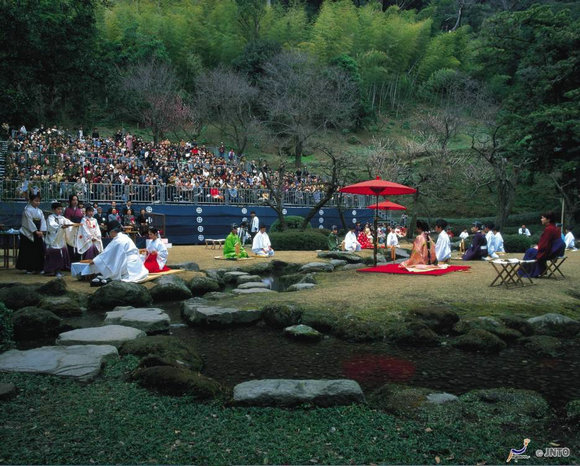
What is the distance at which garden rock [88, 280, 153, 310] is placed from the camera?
7734 mm

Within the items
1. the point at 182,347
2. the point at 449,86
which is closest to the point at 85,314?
the point at 182,347

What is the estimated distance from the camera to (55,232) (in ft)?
35.1

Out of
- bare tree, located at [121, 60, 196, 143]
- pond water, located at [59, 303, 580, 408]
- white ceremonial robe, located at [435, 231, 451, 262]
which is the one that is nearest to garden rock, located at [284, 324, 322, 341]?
pond water, located at [59, 303, 580, 408]

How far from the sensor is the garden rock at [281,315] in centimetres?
662

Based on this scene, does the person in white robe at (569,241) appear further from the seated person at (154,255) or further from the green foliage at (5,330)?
the green foliage at (5,330)

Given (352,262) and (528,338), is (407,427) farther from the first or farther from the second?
(352,262)

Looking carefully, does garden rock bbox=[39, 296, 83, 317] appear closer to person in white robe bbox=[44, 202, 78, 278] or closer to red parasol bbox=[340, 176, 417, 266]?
person in white robe bbox=[44, 202, 78, 278]

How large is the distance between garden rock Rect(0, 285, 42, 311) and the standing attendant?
327 cm

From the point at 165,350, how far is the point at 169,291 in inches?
155

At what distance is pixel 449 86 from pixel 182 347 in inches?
2008

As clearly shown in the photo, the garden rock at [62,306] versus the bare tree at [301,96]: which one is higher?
the bare tree at [301,96]

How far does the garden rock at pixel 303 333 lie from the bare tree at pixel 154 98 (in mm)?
31750

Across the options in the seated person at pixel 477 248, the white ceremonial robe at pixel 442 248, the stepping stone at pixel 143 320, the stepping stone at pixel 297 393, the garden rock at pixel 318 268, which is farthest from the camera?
the seated person at pixel 477 248

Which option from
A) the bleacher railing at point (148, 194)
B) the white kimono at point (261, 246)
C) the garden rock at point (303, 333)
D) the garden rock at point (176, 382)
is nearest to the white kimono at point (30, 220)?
the bleacher railing at point (148, 194)
